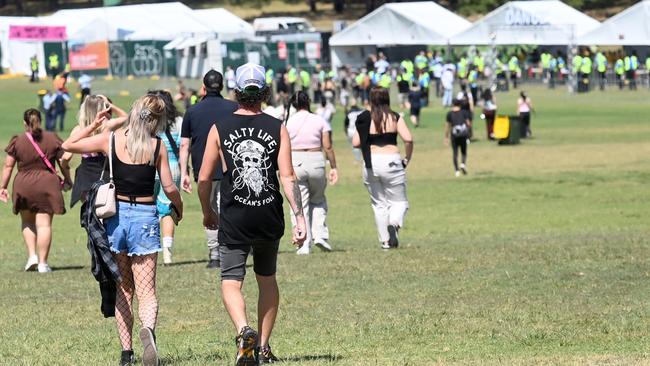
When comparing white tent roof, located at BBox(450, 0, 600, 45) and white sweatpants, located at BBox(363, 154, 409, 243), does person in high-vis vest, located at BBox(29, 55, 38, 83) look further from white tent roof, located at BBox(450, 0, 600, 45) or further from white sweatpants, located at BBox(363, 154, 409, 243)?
white sweatpants, located at BBox(363, 154, 409, 243)

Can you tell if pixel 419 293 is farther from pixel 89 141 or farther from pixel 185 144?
pixel 89 141

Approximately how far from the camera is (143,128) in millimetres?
8125

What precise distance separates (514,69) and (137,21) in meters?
22.3

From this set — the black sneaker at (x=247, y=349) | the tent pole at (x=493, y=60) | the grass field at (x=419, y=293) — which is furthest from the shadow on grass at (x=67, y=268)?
the tent pole at (x=493, y=60)

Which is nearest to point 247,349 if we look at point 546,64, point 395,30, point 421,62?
point 421,62

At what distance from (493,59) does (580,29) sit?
530 centimetres

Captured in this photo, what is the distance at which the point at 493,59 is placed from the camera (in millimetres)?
60969

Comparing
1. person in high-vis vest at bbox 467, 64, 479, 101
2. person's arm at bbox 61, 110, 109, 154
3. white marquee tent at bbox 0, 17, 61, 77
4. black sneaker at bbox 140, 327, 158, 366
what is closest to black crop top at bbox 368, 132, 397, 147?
person's arm at bbox 61, 110, 109, 154

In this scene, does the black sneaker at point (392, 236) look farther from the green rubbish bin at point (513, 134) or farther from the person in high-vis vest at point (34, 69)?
the person in high-vis vest at point (34, 69)

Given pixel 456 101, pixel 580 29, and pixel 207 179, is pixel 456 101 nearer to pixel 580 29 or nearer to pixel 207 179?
pixel 207 179

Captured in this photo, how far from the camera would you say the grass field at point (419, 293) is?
29.1 feet

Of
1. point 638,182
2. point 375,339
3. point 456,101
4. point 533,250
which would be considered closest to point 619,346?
point 375,339

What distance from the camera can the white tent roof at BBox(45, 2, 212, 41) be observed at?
71688 mm

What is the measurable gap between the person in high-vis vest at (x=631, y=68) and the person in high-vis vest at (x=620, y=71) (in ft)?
0.58
